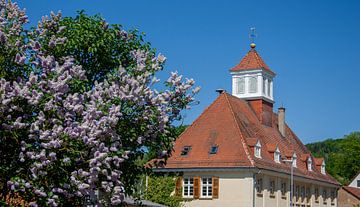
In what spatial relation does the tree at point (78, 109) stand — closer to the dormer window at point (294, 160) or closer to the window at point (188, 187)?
the window at point (188, 187)

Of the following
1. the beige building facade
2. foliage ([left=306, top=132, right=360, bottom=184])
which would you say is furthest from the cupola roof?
foliage ([left=306, top=132, right=360, bottom=184])

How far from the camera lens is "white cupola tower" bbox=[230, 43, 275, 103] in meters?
54.2

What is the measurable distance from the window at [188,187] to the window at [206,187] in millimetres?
824

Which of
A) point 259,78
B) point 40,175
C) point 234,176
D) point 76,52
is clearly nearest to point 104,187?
point 40,175

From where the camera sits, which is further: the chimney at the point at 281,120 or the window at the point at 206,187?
the chimney at the point at 281,120

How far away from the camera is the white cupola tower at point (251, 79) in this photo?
178 feet

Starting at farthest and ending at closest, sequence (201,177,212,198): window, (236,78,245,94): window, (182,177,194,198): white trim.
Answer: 1. (236,78,245,94): window
2. (182,177,194,198): white trim
3. (201,177,212,198): window

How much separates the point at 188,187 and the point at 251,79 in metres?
12.2

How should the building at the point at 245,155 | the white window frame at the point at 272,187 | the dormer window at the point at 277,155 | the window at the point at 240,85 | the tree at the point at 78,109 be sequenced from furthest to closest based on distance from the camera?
1. the window at the point at 240,85
2. the dormer window at the point at 277,155
3. the white window frame at the point at 272,187
4. the building at the point at 245,155
5. the tree at the point at 78,109

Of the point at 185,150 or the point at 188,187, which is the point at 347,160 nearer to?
the point at 185,150

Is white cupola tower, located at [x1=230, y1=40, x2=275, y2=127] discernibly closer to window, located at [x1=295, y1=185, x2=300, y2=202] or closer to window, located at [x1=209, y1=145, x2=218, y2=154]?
window, located at [x1=295, y1=185, x2=300, y2=202]

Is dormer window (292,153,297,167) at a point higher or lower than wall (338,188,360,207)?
higher

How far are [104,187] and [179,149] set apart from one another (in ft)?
118

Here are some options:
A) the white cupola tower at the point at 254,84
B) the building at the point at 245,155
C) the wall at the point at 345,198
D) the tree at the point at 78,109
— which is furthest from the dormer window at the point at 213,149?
the wall at the point at 345,198
